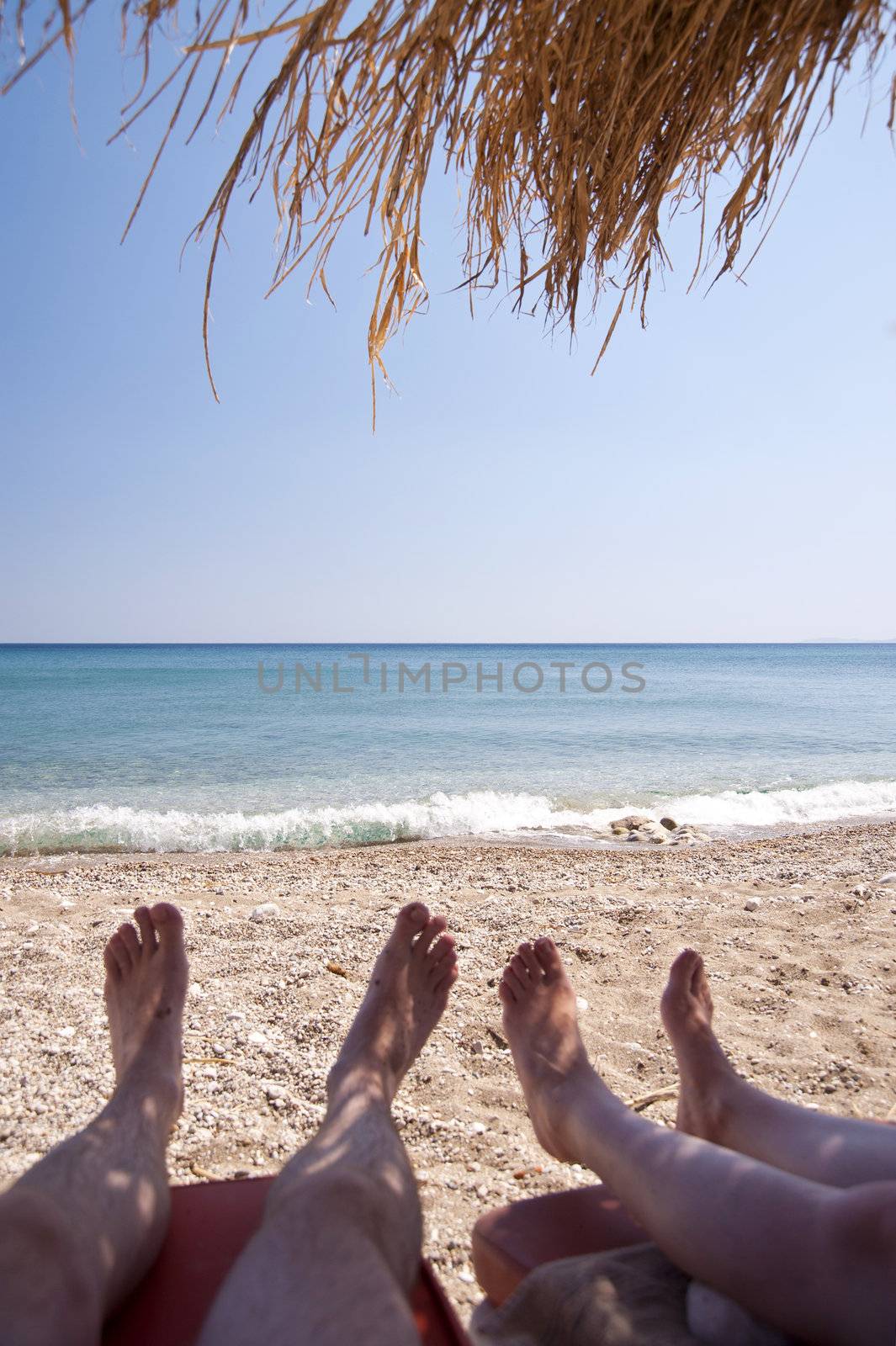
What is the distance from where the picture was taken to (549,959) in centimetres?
202

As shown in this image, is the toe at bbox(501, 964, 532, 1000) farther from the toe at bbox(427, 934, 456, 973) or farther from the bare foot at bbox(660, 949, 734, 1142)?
the bare foot at bbox(660, 949, 734, 1142)

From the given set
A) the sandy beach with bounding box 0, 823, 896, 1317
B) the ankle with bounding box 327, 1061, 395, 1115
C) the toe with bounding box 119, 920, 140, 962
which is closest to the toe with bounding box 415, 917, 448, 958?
the sandy beach with bounding box 0, 823, 896, 1317

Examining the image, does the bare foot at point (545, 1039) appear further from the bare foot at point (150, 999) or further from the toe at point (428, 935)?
the bare foot at point (150, 999)

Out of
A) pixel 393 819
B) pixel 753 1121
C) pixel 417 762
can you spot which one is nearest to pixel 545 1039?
pixel 753 1121

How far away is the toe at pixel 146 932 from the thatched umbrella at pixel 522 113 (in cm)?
149

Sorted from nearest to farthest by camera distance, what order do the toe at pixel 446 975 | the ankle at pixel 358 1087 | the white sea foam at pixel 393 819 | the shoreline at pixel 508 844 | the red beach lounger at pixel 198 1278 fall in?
1. the red beach lounger at pixel 198 1278
2. the ankle at pixel 358 1087
3. the toe at pixel 446 975
4. the shoreline at pixel 508 844
5. the white sea foam at pixel 393 819

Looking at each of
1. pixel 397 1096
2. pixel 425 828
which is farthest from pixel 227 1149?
pixel 425 828

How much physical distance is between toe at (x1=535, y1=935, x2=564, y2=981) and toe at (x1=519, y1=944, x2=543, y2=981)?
0.04ft

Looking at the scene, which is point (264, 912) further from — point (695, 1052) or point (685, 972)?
point (695, 1052)

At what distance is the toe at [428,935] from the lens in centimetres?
197

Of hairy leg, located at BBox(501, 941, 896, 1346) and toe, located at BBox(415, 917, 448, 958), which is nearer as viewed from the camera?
hairy leg, located at BBox(501, 941, 896, 1346)

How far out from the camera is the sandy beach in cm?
173

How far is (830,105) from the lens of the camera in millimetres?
1283

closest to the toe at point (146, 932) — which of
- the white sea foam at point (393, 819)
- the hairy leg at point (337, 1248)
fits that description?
the hairy leg at point (337, 1248)
